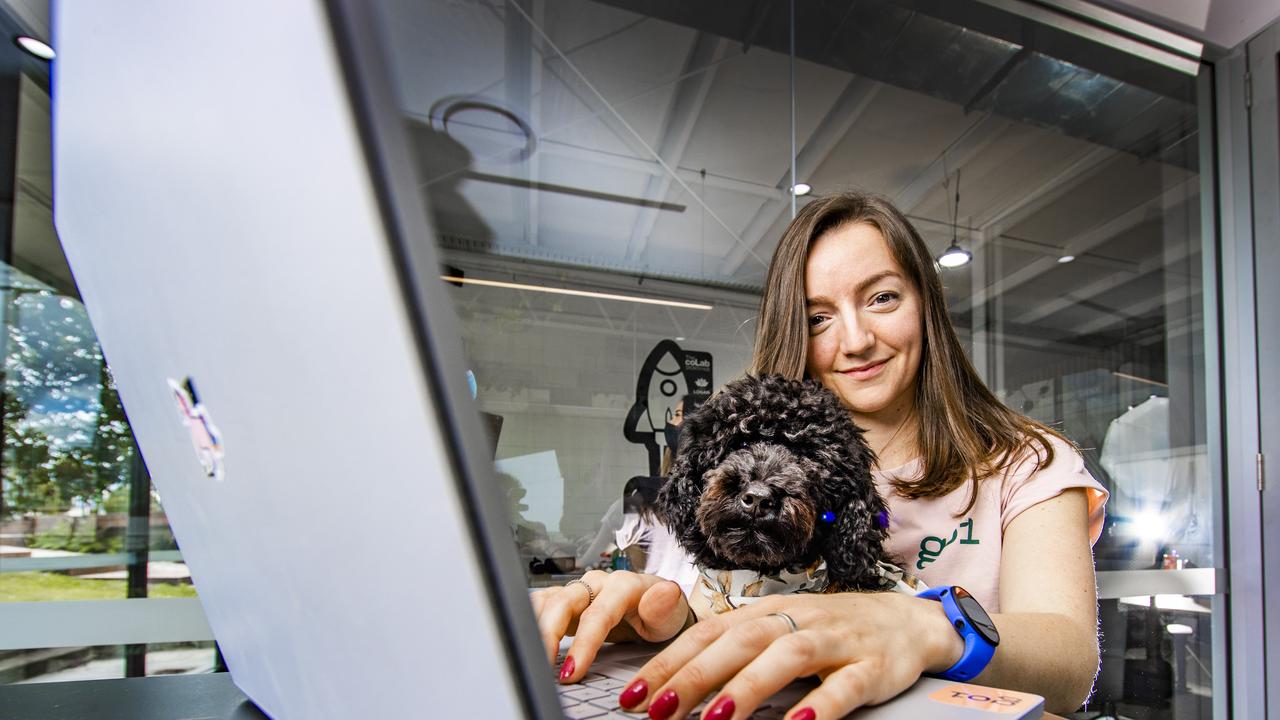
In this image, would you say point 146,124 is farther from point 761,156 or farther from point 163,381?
point 761,156

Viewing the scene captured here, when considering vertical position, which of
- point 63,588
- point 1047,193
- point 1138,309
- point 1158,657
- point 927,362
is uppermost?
point 1047,193

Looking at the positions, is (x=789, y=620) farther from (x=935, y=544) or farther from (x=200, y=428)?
(x=935, y=544)

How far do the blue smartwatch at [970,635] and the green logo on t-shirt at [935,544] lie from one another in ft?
1.44

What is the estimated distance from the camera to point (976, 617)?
17.6 inches

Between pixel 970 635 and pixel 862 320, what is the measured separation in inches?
21.1

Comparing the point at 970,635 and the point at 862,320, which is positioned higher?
the point at 862,320

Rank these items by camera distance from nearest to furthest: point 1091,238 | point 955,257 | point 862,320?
point 862,320 → point 1091,238 → point 955,257

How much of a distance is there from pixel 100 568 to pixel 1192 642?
3.58m

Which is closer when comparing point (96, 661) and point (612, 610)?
point (612, 610)

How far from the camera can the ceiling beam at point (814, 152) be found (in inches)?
129

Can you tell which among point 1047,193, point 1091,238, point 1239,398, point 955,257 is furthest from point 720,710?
point 955,257

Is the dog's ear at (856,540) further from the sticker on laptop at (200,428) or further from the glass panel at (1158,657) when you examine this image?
the glass panel at (1158,657)

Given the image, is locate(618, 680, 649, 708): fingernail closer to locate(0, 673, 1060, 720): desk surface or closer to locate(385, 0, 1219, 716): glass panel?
locate(0, 673, 1060, 720): desk surface

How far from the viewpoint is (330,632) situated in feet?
0.70
